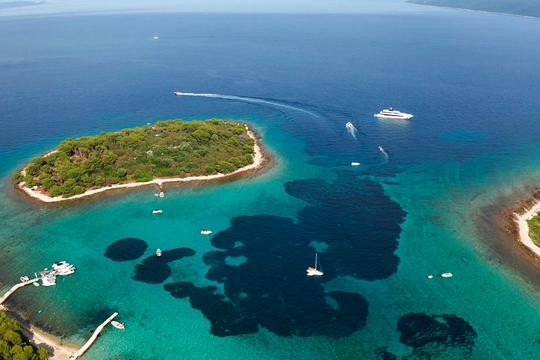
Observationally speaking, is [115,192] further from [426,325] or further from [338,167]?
[426,325]

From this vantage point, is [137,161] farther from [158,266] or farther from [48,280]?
[48,280]

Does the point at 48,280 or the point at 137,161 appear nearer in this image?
the point at 48,280

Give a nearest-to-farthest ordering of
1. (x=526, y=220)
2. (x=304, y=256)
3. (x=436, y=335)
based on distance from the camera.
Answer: (x=436, y=335)
(x=304, y=256)
(x=526, y=220)

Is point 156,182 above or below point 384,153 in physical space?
below

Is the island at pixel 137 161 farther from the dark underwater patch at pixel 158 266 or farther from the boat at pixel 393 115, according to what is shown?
the boat at pixel 393 115

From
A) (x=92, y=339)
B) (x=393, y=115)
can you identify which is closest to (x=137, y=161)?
(x=92, y=339)

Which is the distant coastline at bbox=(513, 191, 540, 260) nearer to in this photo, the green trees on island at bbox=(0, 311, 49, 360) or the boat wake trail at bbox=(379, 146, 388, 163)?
the boat wake trail at bbox=(379, 146, 388, 163)
